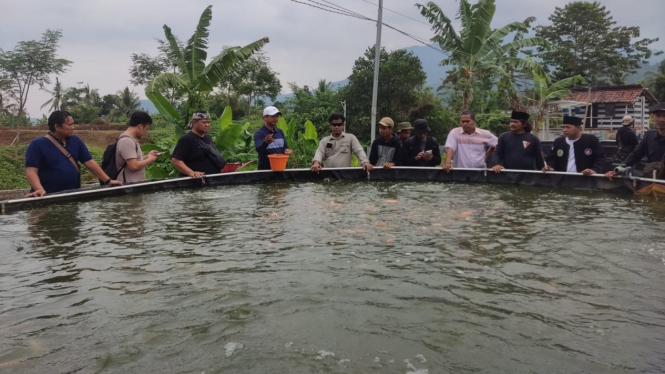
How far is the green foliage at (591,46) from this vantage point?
132 feet

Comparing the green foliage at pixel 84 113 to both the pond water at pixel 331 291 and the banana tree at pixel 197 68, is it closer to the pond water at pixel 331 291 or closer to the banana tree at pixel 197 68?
the banana tree at pixel 197 68

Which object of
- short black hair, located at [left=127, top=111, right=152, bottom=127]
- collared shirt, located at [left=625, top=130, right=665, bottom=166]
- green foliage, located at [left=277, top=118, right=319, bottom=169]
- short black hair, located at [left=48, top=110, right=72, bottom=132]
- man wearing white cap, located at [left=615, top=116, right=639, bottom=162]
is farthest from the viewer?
green foliage, located at [left=277, top=118, right=319, bottom=169]

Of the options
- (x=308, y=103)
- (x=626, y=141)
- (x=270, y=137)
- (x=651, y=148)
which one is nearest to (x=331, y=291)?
(x=270, y=137)

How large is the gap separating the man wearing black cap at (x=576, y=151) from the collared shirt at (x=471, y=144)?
0.93 meters

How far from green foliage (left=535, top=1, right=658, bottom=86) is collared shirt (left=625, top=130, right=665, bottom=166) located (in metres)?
37.5

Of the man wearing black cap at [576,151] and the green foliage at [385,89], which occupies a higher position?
the green foliage at [385,89]

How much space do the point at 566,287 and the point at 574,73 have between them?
142 feet

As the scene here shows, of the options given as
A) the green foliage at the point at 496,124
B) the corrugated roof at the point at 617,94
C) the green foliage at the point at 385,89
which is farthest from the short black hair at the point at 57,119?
the corrugated roof at the point at 617,94

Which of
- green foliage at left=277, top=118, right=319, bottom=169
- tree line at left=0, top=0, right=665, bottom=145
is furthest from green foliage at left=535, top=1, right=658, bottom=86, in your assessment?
green foliage at left=277, top=118, right=319, bottom=169

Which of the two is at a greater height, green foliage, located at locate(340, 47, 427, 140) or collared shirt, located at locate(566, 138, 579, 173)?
green foliage, located at locate(340, 47, 427, 140)

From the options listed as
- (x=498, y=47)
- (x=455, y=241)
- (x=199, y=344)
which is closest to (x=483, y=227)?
(x=455, y=241)

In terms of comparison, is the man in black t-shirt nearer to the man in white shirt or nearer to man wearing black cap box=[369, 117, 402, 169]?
man wearing black cap box=[369, 117, 402, 169]

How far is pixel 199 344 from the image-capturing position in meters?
2.04

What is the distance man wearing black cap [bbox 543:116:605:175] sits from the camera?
664 cm
